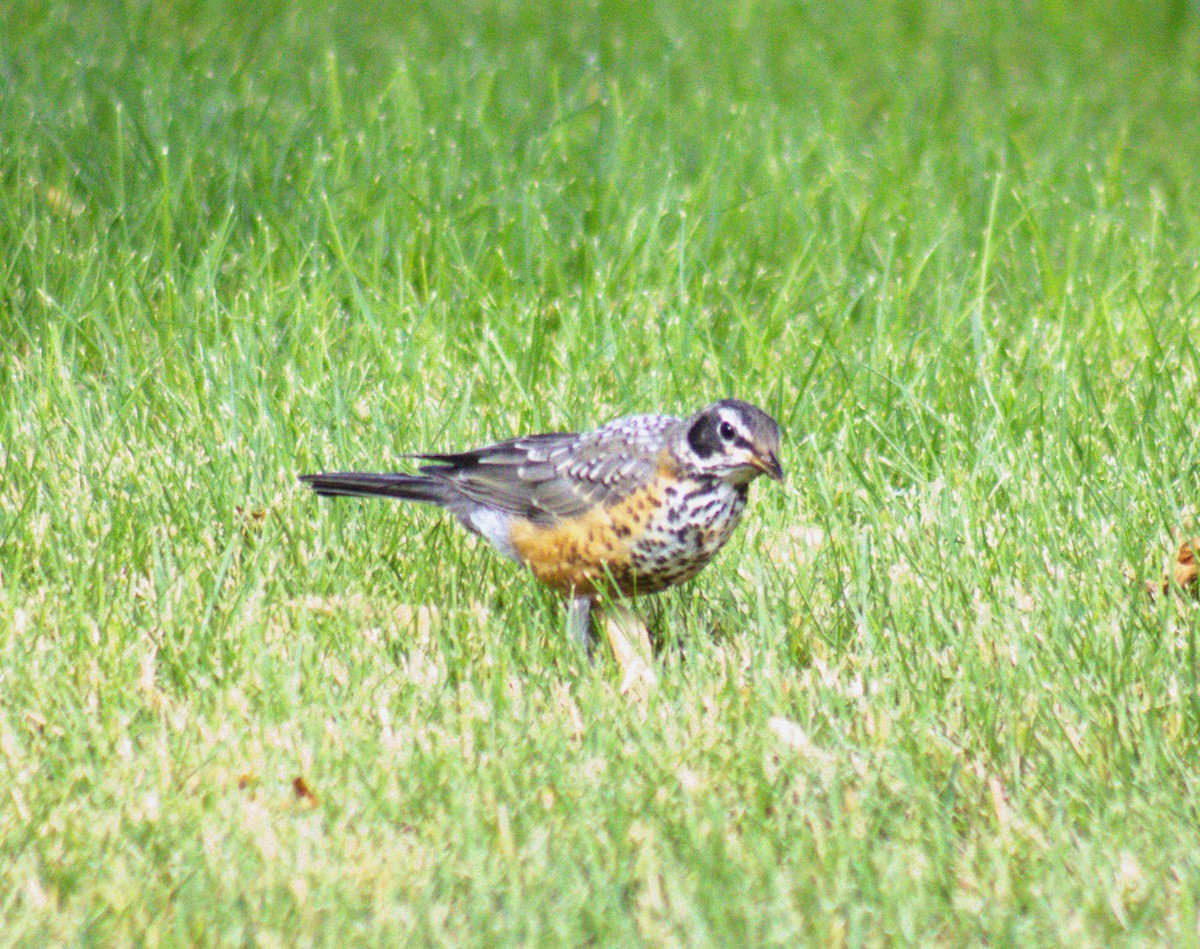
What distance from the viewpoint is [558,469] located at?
4359 millimetres

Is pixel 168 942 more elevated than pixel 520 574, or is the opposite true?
pixel 168 942

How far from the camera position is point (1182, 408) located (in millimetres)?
5461

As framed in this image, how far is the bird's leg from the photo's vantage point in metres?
4.18

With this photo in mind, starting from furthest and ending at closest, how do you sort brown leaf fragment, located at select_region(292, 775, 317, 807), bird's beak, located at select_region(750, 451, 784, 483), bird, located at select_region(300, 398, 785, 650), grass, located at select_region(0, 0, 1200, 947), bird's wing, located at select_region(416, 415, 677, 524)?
bird's wing, located at select_region(416, 415, 677, 524)
bird, located at select_region(300, 398, 785, 650)
bird's beak, located at select_region(750, 451, 784, 483)
brown leaf fragment, located at select_region(292, 775, 317, 807)
grass, located at select_region(0, 0, 1200, 947)

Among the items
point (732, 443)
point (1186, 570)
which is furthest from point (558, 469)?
point (1186, 570)

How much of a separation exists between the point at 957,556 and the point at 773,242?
8.70 feet

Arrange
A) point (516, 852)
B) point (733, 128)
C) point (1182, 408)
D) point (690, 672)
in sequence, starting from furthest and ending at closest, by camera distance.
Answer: point (733, 128) → point (1182, 408) → point (690, 672) → point (516, 852)

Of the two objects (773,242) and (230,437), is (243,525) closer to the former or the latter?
(230,437)

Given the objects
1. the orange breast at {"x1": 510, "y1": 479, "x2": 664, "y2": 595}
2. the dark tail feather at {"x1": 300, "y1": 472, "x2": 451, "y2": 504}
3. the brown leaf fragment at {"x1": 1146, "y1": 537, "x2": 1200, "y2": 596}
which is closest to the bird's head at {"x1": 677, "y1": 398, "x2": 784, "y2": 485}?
the orange breast at {"x1": 510, "y1": 479, "x2": 664, "y2": 595}

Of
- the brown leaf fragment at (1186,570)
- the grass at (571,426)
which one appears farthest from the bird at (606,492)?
the brown leaf fragment at (1186,570)

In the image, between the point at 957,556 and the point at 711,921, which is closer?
the point at 711,921

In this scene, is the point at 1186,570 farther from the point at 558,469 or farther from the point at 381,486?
the point at 381,486

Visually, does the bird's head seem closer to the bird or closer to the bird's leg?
the bird

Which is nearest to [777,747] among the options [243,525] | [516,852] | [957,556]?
[516,852]
